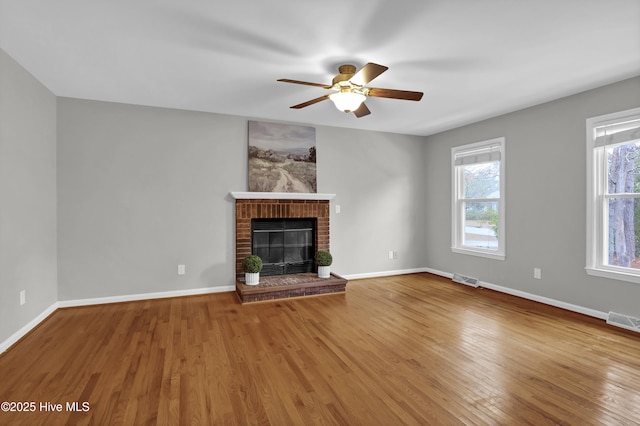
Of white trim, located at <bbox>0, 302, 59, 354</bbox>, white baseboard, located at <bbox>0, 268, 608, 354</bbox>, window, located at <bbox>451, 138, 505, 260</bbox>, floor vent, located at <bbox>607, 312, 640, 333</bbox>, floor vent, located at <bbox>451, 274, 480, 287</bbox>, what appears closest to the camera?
white trim, located at <bbox>0, 302, 59, 354</bbox>

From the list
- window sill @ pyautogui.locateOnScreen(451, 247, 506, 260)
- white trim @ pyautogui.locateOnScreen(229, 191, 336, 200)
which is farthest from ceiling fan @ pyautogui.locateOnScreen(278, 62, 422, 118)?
window sill @ pyautogui.locateOnScreen(451, 247, 506, 260)

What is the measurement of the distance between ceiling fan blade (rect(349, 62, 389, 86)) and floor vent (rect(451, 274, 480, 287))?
3621mm

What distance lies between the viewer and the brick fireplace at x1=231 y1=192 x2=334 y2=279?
4.54 metres

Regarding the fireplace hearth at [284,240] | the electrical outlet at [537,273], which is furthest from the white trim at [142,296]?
the electrical outlet at [537,273]

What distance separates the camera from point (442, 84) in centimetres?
343

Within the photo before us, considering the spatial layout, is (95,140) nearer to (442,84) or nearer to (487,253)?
(442,84)

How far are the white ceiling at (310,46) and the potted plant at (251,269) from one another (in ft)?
6.60

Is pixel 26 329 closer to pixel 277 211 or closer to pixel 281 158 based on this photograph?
pixel 277 211

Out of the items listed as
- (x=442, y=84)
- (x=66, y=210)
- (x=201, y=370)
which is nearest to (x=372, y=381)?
(x=201, y=370)

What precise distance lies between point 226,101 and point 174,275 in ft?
7.68

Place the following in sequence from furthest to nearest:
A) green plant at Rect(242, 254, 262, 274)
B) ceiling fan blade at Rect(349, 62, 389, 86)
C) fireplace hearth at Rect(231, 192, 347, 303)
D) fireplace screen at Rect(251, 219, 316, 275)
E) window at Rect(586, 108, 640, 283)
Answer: fireplace screen at Rect(251, 219, 316, 275) < fireplace hearth at Rect(231, 192, 347, 303) < green plant at Rect(242, 254, 262, 274) < window at Rect(586, 108, 640, 283) < ceiling fan blade at Rect(349, 62, 389, 86)

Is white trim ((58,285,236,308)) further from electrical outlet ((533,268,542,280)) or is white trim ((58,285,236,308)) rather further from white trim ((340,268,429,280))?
electrical outlet ((533,268,542,280))

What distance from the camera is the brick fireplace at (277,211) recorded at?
454 centimetres

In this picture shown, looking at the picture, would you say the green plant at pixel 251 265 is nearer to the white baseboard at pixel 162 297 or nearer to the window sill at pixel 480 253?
the white baseboard at pixel 162 297
